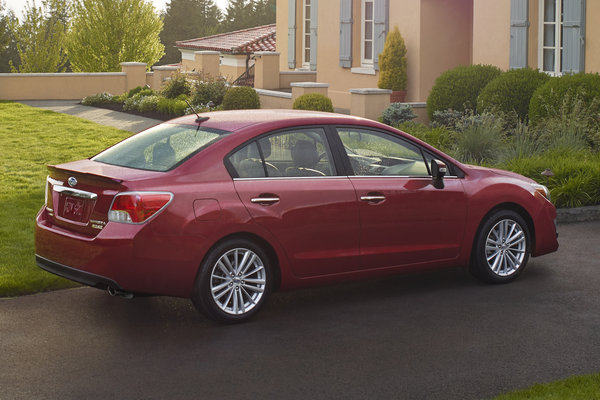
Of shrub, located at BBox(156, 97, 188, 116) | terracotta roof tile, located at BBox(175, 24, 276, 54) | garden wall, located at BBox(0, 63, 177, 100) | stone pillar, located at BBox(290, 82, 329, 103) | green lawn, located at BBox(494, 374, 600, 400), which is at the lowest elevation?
green lawn, located at BBox(494, 374, 600, 400)

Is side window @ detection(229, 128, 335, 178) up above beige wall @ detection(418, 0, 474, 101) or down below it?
below

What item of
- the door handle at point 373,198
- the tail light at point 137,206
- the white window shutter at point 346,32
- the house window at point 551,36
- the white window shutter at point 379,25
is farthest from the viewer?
the white window shutter at point 346,32

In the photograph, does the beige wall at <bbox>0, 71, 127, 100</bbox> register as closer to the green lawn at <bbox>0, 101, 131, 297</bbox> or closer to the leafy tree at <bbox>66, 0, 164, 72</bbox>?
the green lawn at <bbox>0, 101, 131, 297</bbox>

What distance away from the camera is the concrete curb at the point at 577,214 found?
12.0 meters

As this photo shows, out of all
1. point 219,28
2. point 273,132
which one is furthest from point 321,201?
point 219,28

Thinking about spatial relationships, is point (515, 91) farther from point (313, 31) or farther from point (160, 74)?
point (160, 74)

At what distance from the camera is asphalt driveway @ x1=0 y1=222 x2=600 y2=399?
235 inches

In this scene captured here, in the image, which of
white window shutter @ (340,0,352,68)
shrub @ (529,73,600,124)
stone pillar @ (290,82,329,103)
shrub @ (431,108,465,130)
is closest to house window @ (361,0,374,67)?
white window shutter @ (340,0,352,68)

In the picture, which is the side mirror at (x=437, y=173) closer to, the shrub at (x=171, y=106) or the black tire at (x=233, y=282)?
the black tire at (x=233, y=282)

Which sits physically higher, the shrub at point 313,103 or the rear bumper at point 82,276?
the shrub at point 313,103

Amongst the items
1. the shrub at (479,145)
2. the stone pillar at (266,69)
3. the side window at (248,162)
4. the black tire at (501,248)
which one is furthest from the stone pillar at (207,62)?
the side window at (248,162)

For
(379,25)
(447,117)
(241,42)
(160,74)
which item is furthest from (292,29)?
(241,42)

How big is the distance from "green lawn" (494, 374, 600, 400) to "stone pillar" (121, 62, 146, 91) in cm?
2737

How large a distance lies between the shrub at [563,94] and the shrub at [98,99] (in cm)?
1548
